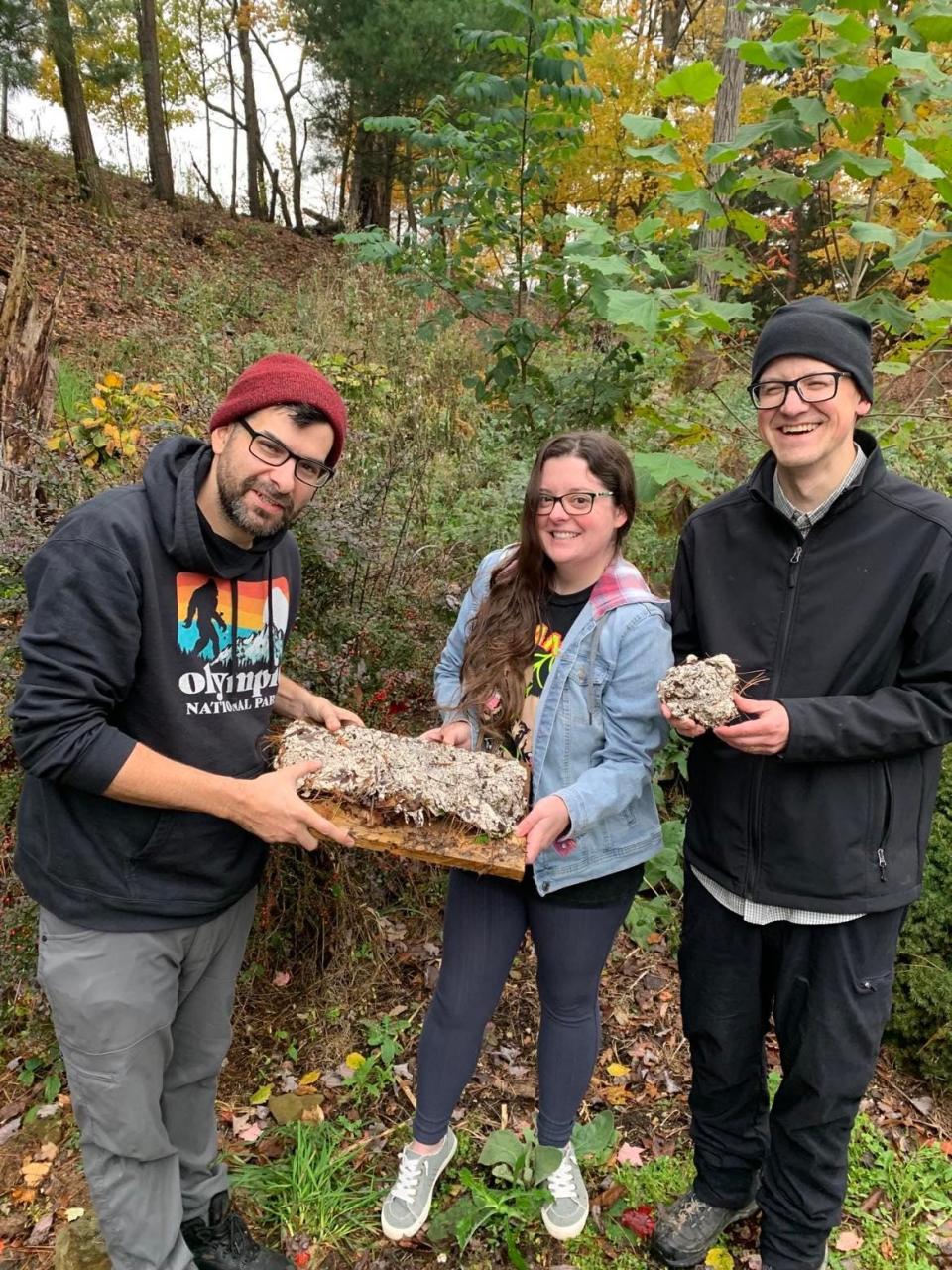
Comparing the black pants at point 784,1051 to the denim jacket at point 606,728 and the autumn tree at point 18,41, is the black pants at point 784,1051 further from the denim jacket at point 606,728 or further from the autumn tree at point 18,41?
the autumn tree at point 18,41

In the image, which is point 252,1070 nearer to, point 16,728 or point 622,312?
point 16,728

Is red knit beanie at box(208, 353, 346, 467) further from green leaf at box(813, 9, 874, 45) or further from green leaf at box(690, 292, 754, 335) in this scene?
green leaf at box(813, 9, 874, 45)

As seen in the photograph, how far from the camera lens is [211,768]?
6.23 ft

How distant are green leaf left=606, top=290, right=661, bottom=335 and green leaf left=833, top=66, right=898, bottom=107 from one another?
0.81 metres

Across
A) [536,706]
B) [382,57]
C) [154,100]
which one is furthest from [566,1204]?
[154,100]

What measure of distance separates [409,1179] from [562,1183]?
0.50 metres

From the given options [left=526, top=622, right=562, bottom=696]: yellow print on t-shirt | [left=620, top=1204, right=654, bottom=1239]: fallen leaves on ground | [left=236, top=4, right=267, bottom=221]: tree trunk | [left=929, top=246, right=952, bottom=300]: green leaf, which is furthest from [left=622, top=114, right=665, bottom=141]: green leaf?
[left=236, top=4, right=267, bottom=221]: tree trunk

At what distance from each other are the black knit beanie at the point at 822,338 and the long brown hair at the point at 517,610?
0.49 meters

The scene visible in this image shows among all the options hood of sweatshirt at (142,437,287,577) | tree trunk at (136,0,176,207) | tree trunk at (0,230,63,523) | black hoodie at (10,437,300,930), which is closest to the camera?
black hoodie at (10,437,300,930)

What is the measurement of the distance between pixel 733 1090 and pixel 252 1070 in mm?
1847

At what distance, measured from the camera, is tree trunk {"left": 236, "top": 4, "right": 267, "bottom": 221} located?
2042 cm

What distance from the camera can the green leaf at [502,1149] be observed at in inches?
99.4

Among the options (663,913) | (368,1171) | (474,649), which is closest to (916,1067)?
(663,913)

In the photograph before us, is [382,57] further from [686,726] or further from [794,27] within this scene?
[686,726]
